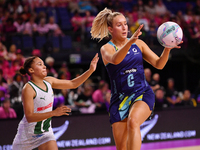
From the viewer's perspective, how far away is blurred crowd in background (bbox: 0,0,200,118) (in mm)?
7117

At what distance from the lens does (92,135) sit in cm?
625

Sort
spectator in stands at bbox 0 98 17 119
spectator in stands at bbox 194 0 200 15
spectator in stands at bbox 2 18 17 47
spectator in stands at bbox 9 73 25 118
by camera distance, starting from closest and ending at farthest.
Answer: spectator in stands at bbox 0 98 17 119, spectator in stands at bbox 9 73 25 118, spectator in stands at bbox 2 18 17 47, spectator in stands at bbox 194 0 200 15

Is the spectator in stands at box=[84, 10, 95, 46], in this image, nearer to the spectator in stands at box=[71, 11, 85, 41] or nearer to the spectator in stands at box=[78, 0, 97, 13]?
the spectator in stands at box=[71, 11, 85, 41]

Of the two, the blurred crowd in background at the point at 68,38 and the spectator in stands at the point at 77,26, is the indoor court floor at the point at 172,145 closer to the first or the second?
the blurred crowd in background at the point at 68,38

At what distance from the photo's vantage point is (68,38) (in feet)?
33.1

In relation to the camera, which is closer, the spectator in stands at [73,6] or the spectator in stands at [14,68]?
the spectator in stands at [14,68]

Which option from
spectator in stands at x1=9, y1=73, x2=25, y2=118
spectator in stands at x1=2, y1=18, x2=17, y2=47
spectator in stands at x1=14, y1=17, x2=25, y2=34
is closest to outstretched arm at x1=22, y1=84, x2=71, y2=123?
spectator in stands at x1=9, y1=73, x2=25, y2=118

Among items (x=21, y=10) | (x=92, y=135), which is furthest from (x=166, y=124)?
(x=21, y=10)

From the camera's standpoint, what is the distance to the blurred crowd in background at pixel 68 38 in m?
7.12

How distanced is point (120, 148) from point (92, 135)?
2.86m

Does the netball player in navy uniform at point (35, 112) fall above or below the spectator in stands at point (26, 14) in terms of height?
below

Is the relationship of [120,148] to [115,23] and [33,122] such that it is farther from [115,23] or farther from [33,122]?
[115,23]

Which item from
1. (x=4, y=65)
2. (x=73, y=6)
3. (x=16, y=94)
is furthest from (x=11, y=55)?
(x=73, y=6)

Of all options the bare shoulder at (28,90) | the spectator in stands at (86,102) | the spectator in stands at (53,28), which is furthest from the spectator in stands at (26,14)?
the bare shoulder at (28,90)
